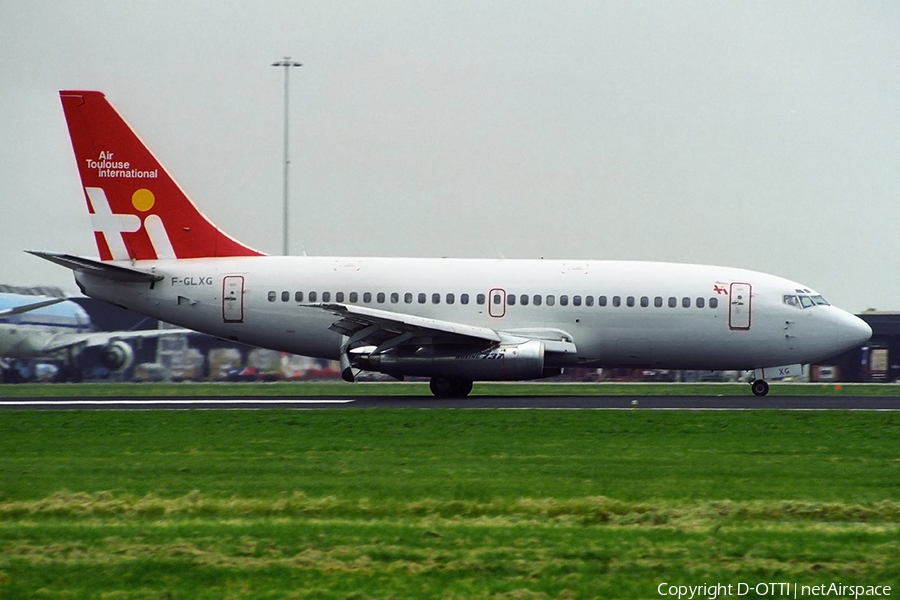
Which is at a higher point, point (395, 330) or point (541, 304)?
point (541, 304)

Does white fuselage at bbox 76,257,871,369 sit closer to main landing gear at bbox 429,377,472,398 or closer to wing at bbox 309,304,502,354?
wing at bbox 309,304,502,354

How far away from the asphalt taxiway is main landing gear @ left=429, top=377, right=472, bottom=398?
0.30 meters

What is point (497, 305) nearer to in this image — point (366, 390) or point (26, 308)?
point (366, 390)

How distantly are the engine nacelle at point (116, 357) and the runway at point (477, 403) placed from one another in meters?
12.7

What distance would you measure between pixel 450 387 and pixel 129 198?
10.5m

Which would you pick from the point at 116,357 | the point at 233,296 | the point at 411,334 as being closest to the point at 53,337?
the point at 116,357

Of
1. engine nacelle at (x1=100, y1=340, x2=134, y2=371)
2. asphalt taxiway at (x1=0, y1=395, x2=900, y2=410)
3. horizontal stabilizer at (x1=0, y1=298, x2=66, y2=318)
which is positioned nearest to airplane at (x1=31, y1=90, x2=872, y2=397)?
asphalt taxiway at (x1=0, y1=395, x2=900, y2=410)

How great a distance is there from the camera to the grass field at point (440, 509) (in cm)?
989

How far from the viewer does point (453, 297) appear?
31906 millimetres

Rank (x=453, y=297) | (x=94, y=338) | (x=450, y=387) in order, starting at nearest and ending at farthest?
(x=453, y=297), (x=450, y=387), (x=94, y=338)

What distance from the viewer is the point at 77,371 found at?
4497 centimetres

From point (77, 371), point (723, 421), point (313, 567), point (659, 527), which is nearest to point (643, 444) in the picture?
point (723, 421)

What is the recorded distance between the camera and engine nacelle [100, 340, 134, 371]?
45.0 meters

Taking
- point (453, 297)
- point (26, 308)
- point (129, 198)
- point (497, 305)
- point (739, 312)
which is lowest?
point (739, 312)
